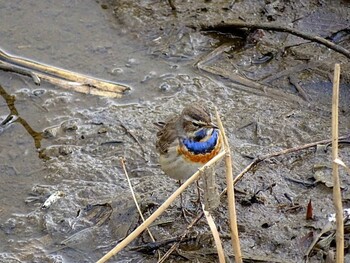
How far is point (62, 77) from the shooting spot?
8.32m

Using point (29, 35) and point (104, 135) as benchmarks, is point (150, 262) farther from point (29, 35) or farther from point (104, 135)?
point (29, 35)

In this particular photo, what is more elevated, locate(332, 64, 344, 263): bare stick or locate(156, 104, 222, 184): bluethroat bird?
locate(332, 64, 344, 263): bare stick

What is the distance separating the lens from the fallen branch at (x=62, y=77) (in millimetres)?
8164

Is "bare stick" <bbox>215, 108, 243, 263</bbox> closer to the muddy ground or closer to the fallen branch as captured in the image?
the muddy ground

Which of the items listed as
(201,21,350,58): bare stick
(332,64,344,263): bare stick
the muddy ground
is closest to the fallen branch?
the muddy ground

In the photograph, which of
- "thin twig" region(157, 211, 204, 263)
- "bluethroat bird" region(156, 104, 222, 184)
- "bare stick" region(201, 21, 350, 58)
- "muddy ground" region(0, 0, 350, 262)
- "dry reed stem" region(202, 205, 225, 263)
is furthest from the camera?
"bare stick" region(201, 21, 350, 58)

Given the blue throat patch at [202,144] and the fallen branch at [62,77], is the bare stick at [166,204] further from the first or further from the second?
the fallen branch at [62,77]

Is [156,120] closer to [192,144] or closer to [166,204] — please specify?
[192,144]

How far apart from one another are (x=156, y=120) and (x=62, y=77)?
1205 mm

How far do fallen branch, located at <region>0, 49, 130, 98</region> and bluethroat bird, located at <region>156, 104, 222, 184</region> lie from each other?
1775 millimetres

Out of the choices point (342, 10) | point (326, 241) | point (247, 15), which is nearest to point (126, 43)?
point (247, 15)

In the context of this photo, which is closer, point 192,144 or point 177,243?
point 177,243

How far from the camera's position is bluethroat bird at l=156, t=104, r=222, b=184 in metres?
6.41

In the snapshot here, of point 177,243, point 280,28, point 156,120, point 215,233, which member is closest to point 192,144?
point 177,243
